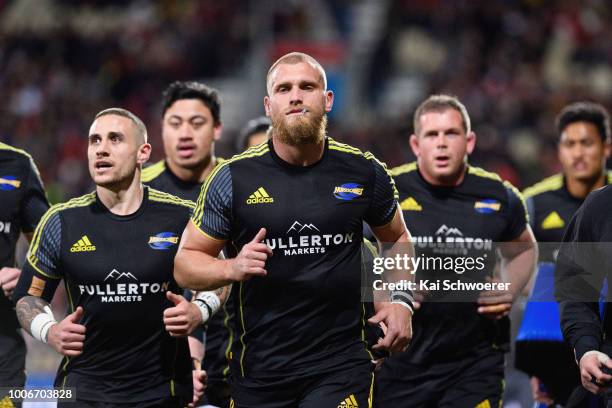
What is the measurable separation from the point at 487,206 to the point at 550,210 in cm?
91

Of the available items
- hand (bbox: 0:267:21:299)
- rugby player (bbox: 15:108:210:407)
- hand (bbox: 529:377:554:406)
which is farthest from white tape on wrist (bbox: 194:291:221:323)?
hand (bbox: 529:377:554:406)

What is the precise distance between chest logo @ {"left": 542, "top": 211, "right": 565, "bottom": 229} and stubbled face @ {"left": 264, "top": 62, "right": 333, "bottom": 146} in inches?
112

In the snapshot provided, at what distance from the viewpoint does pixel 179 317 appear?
5.20 metres

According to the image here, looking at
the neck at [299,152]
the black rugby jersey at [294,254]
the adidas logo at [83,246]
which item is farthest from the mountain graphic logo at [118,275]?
the neck at [299,152]

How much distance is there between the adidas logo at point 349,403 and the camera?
204 inches

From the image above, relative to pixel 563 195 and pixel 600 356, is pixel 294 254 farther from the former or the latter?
pixel 563 195

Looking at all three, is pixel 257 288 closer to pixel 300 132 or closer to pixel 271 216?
pixel 271 216

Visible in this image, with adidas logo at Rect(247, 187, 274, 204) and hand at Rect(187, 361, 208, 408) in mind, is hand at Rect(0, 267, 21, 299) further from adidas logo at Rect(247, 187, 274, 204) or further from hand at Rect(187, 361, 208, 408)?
adidas logo at Rect(247, 187, 274, 204)

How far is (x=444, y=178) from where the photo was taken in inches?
274

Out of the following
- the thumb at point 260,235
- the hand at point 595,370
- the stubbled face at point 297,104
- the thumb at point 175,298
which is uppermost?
the stubbled face at point 297,104

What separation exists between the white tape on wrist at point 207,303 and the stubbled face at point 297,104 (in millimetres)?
1067

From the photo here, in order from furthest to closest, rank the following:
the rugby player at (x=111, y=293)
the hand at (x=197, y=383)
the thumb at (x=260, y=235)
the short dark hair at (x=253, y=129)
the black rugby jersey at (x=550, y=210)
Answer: the short dark hair at (x=253, y=129) → the black rugby jersey at (x=550, y=210) → the hand at (x=197, y=383) → the rugby player at (x=111, y=293) → the thumb at (x=260, y=235)

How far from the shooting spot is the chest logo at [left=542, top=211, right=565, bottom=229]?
7.55 meters

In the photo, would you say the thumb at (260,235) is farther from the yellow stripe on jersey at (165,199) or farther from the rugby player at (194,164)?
the rugby player at (194,164)
